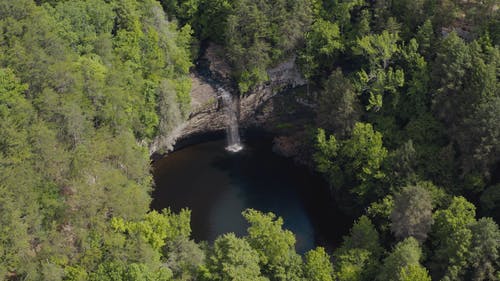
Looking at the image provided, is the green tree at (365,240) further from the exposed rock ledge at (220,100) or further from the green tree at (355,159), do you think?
the exposed rock ledge at (220,100)

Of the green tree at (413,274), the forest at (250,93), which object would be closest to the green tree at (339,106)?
the forest at (250,93)

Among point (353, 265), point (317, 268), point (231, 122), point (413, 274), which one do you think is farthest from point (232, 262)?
point (231, 122)

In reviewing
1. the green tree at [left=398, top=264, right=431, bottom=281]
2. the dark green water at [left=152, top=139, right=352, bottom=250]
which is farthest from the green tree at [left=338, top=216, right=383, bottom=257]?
the dark green water at [left=152, top=139, right=352, bottom=250]

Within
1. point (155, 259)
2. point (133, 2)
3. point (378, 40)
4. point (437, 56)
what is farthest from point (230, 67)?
point (155, 259)

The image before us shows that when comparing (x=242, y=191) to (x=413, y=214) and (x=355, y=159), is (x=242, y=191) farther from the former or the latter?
(x=413, y=214)

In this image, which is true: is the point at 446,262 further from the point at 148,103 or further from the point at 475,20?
the point at 148,103

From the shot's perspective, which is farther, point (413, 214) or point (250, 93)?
point (250, 93)
